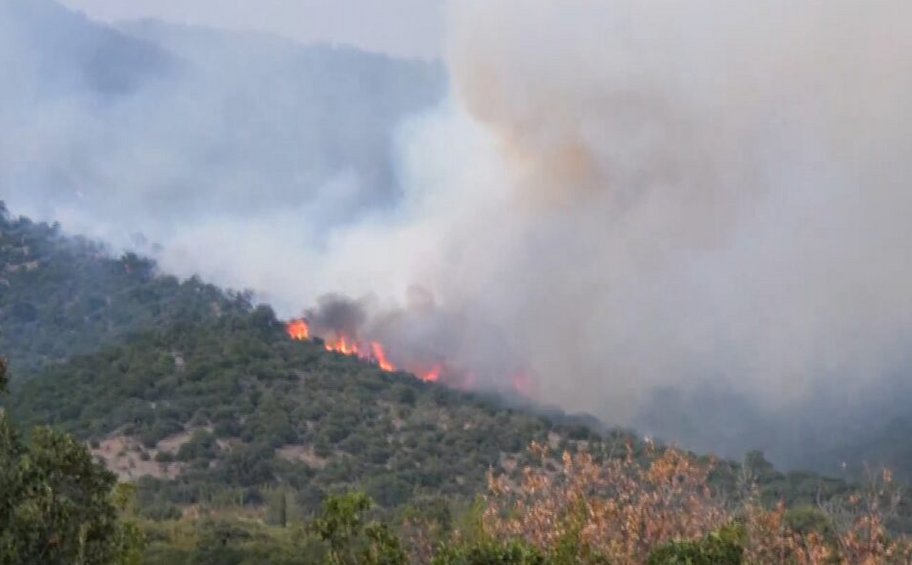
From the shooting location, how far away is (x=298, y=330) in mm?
91375

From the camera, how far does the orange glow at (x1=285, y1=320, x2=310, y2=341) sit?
3484 inches

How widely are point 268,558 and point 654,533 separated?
53.4 ft

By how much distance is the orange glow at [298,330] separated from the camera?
88488 millimetres

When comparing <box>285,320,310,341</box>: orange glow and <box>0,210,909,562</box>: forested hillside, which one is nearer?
<box>0,210,909,562</box>: forested hillside

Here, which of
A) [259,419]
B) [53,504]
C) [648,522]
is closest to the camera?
[53,504]

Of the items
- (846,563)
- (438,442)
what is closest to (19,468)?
(846,563)

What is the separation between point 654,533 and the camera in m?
21.6

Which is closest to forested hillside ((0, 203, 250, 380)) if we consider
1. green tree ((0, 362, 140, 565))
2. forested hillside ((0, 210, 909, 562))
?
forested hillside ((0, 210, 909, 562))

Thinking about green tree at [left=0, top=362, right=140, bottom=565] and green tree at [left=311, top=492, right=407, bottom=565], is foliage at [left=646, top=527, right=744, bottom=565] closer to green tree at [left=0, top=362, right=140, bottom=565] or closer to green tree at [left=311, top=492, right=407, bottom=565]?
green tree at [left=311, top=492, right=407, bottom=565]

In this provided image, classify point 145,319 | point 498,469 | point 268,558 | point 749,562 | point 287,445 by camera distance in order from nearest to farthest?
1. point 749,562
2. point 268,558
3. point 498,469
4. point 287,445
5. point 145,319

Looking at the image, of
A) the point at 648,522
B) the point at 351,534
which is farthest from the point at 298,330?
the point at 351,534

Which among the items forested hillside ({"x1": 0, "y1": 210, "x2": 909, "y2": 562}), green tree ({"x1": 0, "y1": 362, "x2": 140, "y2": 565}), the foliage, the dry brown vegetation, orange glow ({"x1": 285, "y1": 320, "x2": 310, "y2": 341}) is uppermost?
orange glow ({"x1": 285, "y1": 320, "x2": 310, "y2": 341})

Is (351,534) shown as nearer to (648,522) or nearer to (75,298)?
(648,522)

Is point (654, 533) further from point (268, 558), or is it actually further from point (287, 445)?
point (287, 445)
